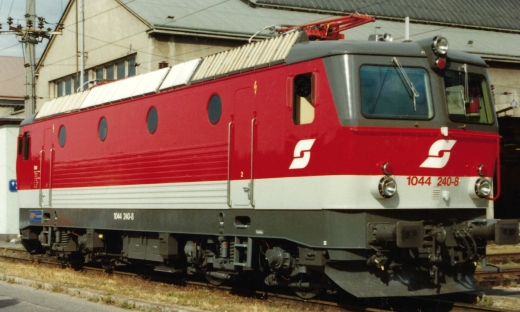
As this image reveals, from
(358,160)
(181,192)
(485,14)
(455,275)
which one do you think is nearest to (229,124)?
(181,192)

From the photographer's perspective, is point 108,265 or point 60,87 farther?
point 60,87

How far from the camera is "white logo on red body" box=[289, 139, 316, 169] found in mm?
11109

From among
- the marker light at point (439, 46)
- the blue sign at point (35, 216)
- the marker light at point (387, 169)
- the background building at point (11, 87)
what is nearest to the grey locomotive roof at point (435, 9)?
the blue sign at point (35, 216)

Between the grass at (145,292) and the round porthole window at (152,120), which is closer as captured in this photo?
the grass at (145,292)

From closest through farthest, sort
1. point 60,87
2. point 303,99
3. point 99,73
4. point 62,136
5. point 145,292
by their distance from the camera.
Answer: point 303,99
point 145,292
point 62,136
point 99,73
point 60,87

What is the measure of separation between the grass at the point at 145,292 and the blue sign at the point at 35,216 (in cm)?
185

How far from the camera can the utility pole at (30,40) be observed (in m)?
31.0

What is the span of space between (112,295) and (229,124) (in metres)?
3.24

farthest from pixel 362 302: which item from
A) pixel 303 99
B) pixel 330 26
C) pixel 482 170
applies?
pixel 330 26

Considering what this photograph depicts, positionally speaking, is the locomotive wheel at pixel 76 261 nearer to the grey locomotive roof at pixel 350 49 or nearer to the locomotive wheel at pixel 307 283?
the locomotive wheel at pixel 307 283

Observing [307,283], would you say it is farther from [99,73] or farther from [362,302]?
[99,73]

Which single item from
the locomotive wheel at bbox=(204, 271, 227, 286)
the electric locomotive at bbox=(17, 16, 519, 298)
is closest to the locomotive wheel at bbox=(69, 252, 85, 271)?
the electric locomotive at bbox=(17, 16, 519, 298)

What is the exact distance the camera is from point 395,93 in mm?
11078

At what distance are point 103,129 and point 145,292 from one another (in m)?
4.43
